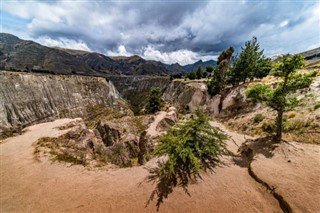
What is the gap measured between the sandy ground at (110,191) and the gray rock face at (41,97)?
31584 mm

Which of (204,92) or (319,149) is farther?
(204,92)

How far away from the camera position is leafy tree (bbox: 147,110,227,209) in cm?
770

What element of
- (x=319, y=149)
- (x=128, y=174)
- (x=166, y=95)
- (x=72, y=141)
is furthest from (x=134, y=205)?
(x=166, y=95)

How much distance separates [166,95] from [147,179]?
56.4 m

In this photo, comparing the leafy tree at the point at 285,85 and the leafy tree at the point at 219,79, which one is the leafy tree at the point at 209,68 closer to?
the leafy tree at the point at 219,79

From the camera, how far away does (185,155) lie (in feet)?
27.0

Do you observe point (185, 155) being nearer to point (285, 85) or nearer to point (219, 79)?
point (285, 85)

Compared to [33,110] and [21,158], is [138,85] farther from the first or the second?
[21,158]

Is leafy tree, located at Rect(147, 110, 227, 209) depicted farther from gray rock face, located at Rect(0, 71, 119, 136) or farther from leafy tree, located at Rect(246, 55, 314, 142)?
gray rock face, located at Rect(0, 71, 119, 136)

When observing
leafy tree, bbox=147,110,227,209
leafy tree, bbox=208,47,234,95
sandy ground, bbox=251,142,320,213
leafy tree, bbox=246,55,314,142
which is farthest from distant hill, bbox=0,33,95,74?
sandy ground, bbox=251,142,320,213

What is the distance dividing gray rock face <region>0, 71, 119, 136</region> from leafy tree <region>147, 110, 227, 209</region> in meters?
36.8

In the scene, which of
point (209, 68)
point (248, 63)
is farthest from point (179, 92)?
point (248, 63)

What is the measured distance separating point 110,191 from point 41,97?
48.2 m

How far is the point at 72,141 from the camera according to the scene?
505 inches
